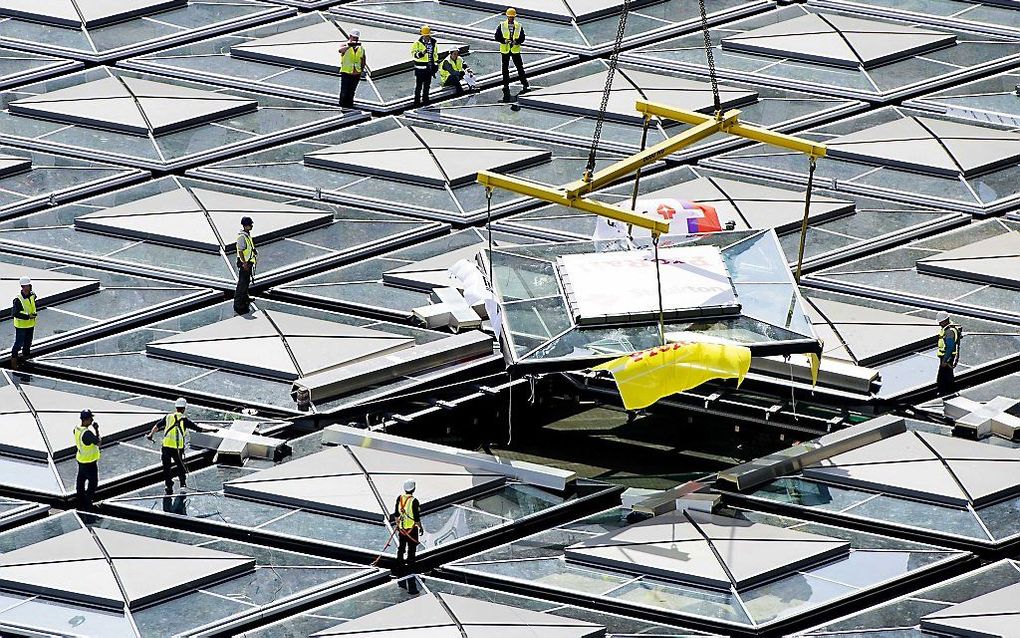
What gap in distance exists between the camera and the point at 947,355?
1817 inches

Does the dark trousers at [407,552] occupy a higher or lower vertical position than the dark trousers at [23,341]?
lower

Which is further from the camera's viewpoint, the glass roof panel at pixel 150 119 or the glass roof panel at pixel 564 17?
the glass roof panel at pixel 564 17

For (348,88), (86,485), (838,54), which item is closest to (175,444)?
(86,485)

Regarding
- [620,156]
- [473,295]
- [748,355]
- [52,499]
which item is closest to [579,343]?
[748,355]

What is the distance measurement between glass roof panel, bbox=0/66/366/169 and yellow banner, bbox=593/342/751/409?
59.1 feet

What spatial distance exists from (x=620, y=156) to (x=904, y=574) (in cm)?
1903

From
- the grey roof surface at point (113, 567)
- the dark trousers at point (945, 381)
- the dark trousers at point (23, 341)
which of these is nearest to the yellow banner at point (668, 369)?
the dark trousers at point (945, 381)

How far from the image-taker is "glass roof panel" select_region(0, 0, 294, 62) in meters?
63.1

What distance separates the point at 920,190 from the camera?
55.5 meters

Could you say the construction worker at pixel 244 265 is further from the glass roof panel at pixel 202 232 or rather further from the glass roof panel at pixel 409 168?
the glass roof panel at pixel 409 168

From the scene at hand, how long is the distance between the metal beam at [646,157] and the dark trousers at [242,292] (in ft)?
24.7

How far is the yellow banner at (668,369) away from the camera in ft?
139

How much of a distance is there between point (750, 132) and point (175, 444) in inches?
515

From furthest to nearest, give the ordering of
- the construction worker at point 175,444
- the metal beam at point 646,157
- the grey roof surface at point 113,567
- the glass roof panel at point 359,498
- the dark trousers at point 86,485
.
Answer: the metal beam at point 646,157
the construction worker at point 175,444
the dark trousers at point 86,485
the glass roof panel at point 359,498
the grey roof surface at point 113,567
